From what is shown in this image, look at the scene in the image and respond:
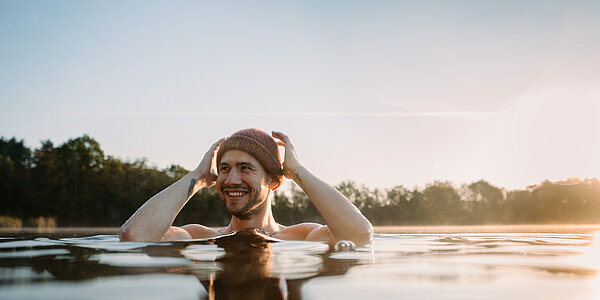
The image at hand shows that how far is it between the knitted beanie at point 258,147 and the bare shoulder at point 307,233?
2.07 feet

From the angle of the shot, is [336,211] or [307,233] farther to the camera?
[307,233]

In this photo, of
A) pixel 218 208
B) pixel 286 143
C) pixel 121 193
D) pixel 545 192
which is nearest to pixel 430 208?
pixel 545 192

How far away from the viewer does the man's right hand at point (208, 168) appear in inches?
189

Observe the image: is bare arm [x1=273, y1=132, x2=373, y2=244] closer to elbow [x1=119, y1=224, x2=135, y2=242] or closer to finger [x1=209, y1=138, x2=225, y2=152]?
finger [x1=209, y1=138, x2=225, y2=152]

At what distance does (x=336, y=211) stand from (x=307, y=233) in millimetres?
923

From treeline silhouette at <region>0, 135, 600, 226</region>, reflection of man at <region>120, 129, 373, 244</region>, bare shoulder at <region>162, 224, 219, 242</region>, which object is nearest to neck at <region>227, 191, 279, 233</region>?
reflection of man at <region>120, 129, 373, 244</region>

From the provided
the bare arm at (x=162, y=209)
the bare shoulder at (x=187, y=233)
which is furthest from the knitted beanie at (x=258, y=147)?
the bare shoulder at (x=187, y=233)

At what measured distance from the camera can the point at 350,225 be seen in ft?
13.4

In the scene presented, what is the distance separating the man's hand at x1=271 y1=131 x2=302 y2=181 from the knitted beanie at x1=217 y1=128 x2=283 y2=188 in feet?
0.50

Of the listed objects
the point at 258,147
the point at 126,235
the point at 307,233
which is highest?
the point at 258,147

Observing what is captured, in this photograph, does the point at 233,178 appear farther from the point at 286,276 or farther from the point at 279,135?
the point at 286,276

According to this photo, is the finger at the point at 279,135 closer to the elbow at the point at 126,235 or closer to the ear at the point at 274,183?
the ear at the point at 274,183

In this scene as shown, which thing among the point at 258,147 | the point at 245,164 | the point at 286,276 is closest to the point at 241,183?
the point at 245,164

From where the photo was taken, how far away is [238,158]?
15.3ft
